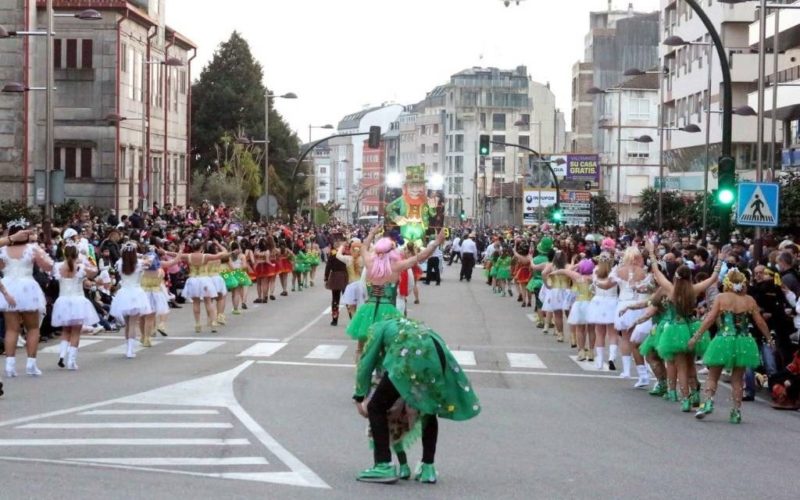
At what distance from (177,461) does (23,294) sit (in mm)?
8010

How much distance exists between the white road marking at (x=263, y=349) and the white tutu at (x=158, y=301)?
1.64m

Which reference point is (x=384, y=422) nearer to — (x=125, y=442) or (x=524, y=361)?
(x=125, y=442)

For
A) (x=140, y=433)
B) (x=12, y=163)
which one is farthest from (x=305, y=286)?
(x=140, y=433)

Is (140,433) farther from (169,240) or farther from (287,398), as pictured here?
(169,240)

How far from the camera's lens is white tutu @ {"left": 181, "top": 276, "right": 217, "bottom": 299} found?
3028 centimetres

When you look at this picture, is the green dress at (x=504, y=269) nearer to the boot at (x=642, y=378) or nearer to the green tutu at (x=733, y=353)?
the boot at (x=642, y=378)

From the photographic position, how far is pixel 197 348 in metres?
26.0

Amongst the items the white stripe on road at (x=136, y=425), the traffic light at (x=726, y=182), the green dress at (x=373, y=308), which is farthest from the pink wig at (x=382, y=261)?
the traffic light at (x=726, y=182)

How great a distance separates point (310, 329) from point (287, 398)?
13588 millimetres

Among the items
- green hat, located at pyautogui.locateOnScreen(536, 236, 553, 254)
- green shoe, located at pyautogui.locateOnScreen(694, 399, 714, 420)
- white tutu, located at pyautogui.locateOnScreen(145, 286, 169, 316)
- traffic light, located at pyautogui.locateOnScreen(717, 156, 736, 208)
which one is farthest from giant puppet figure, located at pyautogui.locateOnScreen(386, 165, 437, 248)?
green shoe, located at pyautogui.locateOnScreen(694, 399, 714, 420)

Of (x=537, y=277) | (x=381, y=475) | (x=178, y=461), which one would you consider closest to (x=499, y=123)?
(x=537, y=277)

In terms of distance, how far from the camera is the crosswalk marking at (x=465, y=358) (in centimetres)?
2466

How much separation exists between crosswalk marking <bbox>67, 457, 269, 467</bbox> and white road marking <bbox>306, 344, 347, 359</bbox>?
1218 centimetres

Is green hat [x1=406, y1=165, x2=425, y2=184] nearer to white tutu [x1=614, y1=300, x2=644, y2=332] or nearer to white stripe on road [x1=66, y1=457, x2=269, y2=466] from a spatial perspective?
white tutu [x1=614, y1=300, x2=644, y2=332]
